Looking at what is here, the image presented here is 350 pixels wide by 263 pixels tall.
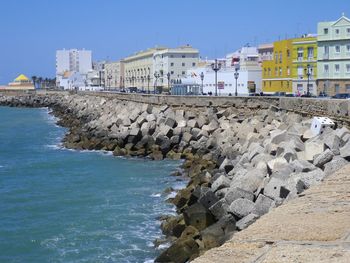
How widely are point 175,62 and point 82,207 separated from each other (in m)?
69.0

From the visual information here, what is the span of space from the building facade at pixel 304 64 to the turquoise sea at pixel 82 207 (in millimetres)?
23565

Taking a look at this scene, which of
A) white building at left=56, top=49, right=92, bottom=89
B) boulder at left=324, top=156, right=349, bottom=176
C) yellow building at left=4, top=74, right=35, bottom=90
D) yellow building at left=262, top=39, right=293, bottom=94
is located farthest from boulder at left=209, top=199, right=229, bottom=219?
white building at left=56, top=49, right=92, bottom=89

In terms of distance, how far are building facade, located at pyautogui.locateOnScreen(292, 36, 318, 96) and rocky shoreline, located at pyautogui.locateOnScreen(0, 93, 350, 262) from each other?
16.4m

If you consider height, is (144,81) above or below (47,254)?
above

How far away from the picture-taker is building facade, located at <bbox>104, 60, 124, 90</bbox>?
11388 cm

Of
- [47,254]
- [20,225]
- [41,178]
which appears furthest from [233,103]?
[47,254]

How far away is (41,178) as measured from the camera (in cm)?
2303

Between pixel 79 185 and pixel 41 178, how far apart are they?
2810 mm

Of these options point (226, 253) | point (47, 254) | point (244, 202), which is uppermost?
point (226, 253)

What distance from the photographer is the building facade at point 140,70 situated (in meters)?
91.6

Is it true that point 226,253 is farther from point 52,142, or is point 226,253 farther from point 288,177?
point 52,142

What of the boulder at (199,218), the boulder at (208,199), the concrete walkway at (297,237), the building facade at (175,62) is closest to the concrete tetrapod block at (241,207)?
the boulder at (199,218)

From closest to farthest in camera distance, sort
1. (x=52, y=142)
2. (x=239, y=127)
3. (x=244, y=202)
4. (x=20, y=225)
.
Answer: (x=244, y=202) → (x=20, y=225) → (x=239, y=127) → (x=52, y=142)

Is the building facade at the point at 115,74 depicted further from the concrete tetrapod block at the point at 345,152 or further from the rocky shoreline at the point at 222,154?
the concrete tetrapod block at the point at 345,152
